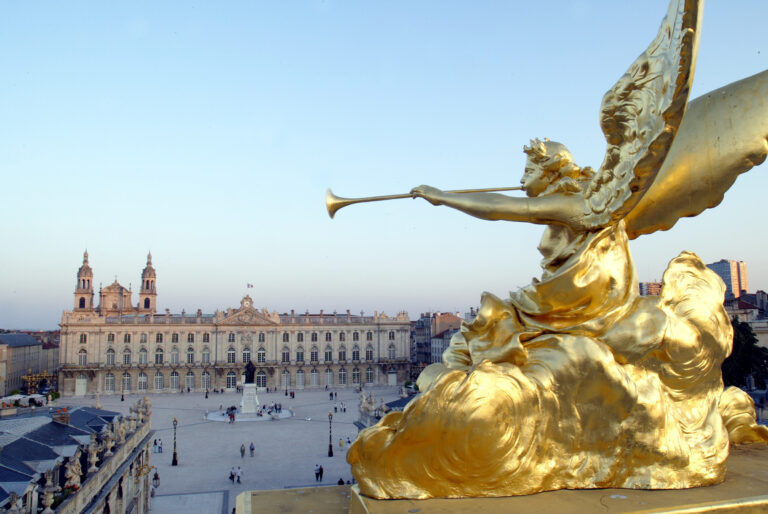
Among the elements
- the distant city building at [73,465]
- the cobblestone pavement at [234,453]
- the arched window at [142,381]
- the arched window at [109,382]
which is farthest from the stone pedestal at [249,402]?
the arched window at [109,382]

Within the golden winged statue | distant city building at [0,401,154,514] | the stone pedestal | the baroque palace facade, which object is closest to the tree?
the golden winged statue

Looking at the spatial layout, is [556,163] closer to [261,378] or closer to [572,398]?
[572,398]

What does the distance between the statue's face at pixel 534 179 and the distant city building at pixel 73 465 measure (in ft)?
29.4

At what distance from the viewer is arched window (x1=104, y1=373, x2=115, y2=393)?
57969 mm

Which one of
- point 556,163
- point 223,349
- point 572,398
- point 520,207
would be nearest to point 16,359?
point 223,349

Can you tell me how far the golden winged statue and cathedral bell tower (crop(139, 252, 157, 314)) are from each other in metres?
74.8

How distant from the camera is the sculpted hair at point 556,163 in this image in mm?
6988

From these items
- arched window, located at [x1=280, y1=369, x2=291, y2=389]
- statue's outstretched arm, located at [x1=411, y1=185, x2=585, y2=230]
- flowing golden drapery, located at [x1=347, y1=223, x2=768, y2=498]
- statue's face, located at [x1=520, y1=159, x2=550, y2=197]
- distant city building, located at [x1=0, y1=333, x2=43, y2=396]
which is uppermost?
statue's face, located at [x1=520, y1=159, x2=550, y2=197]

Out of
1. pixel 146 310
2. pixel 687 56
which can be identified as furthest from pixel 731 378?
pixel 146 310

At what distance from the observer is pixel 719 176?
6.90m

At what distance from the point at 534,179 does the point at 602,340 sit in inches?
79.2

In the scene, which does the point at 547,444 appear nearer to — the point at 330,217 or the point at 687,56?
the point at 330,217

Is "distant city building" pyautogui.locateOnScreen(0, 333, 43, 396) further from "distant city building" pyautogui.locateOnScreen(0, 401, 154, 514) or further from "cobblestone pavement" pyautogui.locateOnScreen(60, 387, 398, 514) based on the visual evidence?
"distant city building" pyautogui.locateOnScreen(0, 401, 154, 514)

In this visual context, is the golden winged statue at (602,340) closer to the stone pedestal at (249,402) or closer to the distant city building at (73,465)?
the distant city building at (73,465)
